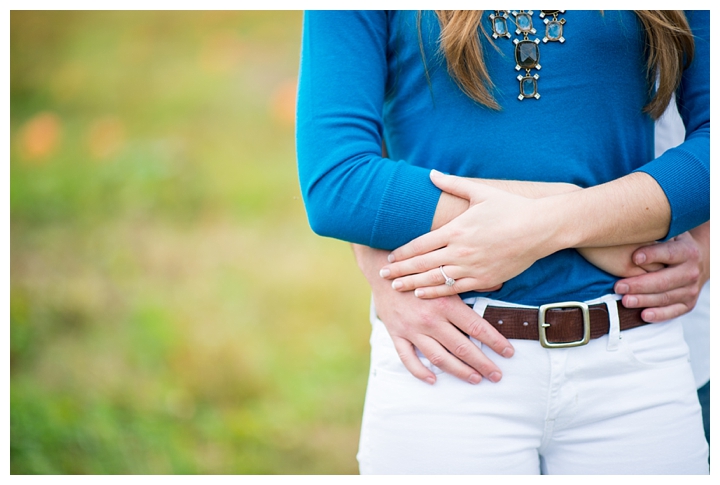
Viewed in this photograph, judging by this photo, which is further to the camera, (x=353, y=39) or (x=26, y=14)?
(x=26, y=14)

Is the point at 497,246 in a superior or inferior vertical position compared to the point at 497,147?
inferior

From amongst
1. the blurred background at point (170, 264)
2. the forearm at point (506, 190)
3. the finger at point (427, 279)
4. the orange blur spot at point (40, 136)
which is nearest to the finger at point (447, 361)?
the finger at point (427, 279)

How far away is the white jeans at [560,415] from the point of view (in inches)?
40.0

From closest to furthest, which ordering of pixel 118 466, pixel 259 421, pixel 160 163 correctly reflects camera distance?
pixel 118 466, pixel 259 421, pixel 160 163

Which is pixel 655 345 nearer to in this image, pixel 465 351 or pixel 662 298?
pixel 662 298

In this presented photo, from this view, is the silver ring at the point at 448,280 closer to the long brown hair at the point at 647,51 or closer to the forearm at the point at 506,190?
the forearm at the point at 506,190

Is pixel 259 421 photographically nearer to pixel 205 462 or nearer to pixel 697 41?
pixel 205 462

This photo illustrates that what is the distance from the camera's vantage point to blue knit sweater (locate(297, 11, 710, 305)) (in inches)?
39.7

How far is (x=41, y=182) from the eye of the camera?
3.56 metres

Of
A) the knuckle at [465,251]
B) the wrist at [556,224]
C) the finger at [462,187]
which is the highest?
the finger at [462,187]

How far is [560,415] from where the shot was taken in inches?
40.4

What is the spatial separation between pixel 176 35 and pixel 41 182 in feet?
4.17

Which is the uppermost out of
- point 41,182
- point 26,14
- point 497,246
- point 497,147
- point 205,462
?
point 26,14

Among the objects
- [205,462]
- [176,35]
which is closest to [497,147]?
[205,462]
